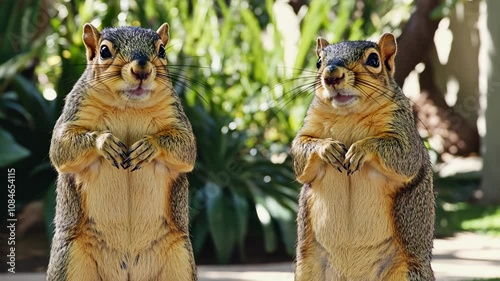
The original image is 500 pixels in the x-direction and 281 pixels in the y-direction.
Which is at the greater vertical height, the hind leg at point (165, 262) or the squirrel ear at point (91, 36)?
the squirrel ear at point (91, 36)

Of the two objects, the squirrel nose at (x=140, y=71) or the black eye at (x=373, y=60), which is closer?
the squirrel nose at (x=140, y=71)

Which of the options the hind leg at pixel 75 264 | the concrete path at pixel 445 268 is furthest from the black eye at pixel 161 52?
the concrete path at pixel 445 268

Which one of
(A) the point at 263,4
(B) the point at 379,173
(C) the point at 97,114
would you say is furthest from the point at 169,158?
(A) the point at 263,4

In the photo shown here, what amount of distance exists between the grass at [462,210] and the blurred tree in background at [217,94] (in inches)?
36.5

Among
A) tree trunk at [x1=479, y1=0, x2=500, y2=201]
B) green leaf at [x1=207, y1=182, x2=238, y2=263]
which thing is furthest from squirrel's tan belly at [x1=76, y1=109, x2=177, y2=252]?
tree trunk at [x1=479, y1=0, x2=500, y2=201]

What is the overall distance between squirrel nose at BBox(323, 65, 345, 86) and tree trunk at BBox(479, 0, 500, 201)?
9.10 meters

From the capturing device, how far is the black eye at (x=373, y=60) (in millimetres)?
4598

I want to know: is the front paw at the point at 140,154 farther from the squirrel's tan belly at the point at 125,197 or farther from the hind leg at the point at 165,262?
the hind leg at the point at 165,262

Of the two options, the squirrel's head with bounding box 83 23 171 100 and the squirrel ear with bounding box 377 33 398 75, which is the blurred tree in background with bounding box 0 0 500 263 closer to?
the squirrel ear with bounding box 377 33 398 75

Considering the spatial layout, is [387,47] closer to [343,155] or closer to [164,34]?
[343,155]

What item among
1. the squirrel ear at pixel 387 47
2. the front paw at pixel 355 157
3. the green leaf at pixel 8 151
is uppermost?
the squirrel ear at pixel 387 47

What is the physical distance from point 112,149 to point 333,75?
105 cm

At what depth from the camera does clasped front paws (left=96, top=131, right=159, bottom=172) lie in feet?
14.4

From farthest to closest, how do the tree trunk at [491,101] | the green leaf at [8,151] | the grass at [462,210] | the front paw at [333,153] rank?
the tree trunk at [491,101], the grass at [462,210], the green leaf at [8,151], the front paw at [333,153]
